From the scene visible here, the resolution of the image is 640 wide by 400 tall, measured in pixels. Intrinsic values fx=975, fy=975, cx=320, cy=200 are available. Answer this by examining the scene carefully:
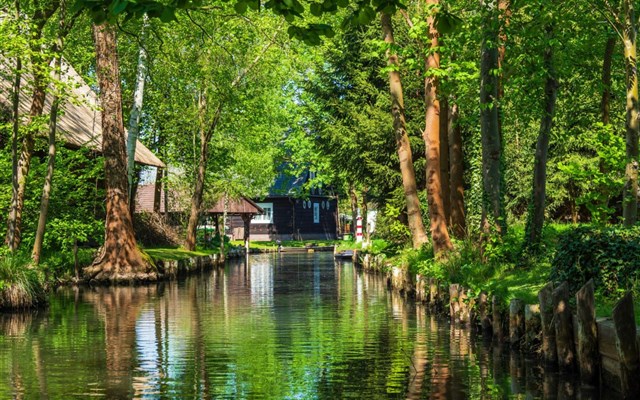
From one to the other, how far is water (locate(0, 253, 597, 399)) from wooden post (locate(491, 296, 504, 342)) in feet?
0.98

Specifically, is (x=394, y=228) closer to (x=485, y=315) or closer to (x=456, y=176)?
(x=456, y=176)

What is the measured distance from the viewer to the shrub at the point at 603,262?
15.3m

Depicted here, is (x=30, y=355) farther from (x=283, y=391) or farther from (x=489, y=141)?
(x=489, y=141)

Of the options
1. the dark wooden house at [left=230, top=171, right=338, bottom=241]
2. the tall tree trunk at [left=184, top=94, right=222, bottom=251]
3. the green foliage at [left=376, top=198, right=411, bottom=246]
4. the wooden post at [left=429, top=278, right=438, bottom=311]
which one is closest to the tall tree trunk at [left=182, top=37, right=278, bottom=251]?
the tall tree trunk at [left=184, top=94, right=222, bottom=251]

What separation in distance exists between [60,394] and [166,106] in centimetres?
4296

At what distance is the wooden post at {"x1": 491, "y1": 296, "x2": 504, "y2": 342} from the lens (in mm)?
17750

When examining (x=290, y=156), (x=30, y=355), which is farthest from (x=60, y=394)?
(x=290, y=156)

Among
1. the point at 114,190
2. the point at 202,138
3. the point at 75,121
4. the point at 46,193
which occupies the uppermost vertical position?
the point at 202,138

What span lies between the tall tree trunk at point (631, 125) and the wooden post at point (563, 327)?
8.98m

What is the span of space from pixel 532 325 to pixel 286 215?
8688 cm

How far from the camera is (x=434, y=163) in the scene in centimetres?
3120

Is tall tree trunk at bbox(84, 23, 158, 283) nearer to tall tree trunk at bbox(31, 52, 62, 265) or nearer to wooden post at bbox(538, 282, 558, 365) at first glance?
tall tree trunk at bbox(31, 52, 62, 265)

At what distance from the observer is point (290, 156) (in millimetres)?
95625

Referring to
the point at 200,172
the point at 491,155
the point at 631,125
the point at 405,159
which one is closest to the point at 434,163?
the point at 405,159
